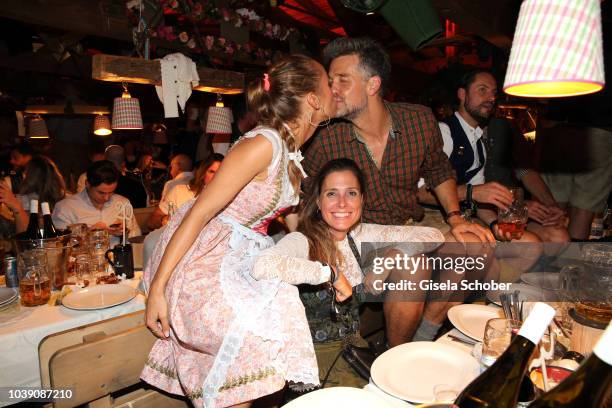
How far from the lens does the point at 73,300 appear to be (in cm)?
178

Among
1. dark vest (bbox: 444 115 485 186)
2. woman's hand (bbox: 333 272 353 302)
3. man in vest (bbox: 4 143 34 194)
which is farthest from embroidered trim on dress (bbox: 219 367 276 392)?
man in vest (bbox: 4 143 34 194)

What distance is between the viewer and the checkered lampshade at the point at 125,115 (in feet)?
14.1

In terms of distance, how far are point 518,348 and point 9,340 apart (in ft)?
5.49

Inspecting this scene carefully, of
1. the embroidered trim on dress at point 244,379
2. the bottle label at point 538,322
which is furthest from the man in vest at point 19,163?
the bottle label at point 538,322

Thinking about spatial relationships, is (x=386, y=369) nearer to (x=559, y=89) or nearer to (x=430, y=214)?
(x=559, y=89)

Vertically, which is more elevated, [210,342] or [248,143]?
[248,143]

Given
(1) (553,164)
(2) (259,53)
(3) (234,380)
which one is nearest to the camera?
(3) (234,380)

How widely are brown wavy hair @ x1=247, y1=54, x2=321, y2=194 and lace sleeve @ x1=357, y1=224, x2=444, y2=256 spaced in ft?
2.01

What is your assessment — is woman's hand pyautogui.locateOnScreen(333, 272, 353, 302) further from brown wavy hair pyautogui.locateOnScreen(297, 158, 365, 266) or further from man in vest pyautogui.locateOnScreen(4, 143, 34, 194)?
man in vest pyautogui.locateOnScreen(4, 143, 34, 194)

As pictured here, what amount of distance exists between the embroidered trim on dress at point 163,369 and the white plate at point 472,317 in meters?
0.98

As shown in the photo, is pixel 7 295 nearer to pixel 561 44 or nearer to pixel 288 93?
pixel 288 93

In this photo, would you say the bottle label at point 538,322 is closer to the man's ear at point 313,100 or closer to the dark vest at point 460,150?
the man's ear at point 313,100

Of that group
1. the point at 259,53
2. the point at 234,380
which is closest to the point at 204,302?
the point at 234,380

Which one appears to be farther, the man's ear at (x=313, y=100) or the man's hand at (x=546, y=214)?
the man's hand at (x=546, y=214)
